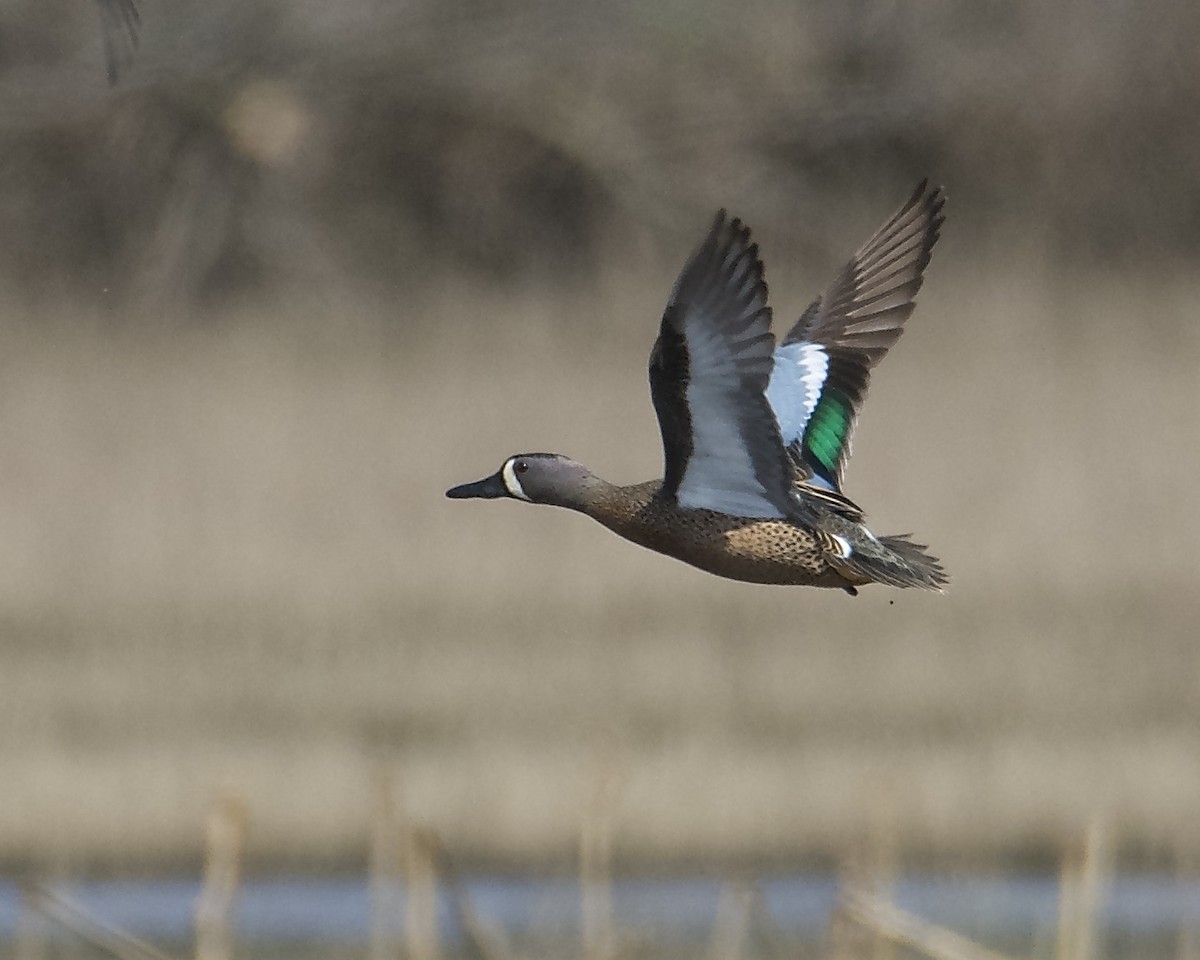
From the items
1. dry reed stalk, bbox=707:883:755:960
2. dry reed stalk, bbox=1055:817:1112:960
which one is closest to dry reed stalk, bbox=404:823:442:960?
dry reed stalk, bbox=707:883:755:960

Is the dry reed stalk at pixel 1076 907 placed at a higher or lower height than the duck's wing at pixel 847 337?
lower

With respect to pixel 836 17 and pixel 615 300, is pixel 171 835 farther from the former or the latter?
pixel 836 17

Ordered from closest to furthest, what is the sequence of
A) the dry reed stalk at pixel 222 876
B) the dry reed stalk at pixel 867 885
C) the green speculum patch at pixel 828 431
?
the dry reed stalk at pixel 867 885 → the dry reed stalk at pixel 222 876 → the green speculum patch at pixel 828 431

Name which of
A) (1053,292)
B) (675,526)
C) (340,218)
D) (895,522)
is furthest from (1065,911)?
(340,218)

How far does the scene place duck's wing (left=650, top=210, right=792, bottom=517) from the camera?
407cm

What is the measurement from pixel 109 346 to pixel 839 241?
415 centimetres

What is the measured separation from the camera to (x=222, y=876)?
429cm

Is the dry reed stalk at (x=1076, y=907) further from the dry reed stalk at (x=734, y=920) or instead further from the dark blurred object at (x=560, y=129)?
the dark blurred object at (x=560, y=129)

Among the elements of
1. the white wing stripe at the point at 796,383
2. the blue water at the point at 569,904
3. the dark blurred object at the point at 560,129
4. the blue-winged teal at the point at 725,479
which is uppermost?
the dark blurred object at the point at 560,129

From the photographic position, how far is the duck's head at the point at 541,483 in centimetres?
443

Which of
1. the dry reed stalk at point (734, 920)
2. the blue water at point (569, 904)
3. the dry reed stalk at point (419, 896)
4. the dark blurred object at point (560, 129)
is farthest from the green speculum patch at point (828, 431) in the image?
the dark blurred object at point (560, 129)

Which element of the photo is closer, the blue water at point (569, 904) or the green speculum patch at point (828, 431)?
the green speculum patch at point (828, 431)

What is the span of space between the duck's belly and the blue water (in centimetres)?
214

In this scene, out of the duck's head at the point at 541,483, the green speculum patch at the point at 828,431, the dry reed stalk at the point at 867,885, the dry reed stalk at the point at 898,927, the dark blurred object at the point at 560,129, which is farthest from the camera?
the dark blurred object at the point at 560,129
